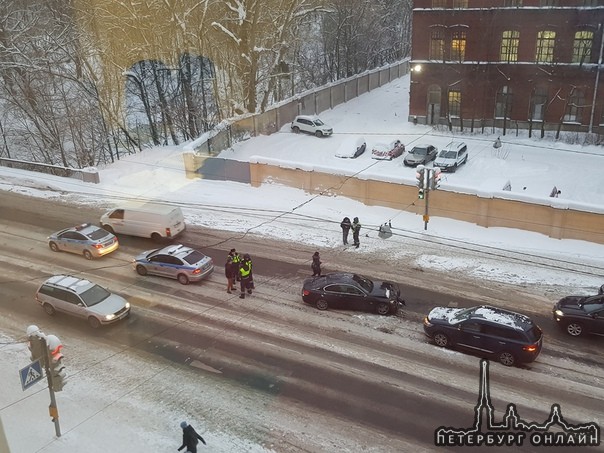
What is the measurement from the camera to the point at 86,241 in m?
24.8

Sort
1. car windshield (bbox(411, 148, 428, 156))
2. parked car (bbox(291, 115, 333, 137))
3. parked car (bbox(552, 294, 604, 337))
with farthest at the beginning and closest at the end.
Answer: parked car (bbox(291, 115, 333, 137)) → car windshield (bbox(411, 148, 428, 156)) → parked car (bbox(552, 294, 604, 337))

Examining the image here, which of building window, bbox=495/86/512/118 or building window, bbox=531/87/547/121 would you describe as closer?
building window, bbox=531/87/547/121

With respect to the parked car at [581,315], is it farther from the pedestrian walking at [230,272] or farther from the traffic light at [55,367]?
the traffic light at [55,367]

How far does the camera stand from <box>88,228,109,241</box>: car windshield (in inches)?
979

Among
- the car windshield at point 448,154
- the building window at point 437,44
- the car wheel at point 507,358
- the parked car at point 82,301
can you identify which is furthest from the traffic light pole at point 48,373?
the building window at point 437,44

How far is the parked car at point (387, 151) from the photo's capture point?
39.0 metres

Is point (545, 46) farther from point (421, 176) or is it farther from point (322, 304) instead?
point (322, 304)

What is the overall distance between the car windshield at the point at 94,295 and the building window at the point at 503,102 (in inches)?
1281

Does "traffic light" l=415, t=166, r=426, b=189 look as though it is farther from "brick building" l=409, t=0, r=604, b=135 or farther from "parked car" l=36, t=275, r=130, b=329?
"brick building" l=409, t=0, r=604, b=135

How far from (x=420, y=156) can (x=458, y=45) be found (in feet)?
37.2

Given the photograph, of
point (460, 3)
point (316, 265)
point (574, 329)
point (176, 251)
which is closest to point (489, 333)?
point (574, 329)

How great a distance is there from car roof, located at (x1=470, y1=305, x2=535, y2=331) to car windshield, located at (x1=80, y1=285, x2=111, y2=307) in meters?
12.0

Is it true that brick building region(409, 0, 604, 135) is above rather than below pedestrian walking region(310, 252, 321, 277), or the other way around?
above

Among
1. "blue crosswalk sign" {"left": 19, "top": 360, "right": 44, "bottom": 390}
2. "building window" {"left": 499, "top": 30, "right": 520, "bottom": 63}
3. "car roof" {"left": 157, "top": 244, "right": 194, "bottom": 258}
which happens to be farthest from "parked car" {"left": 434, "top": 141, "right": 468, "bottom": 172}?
"blue crosswalk sign" {"left": 19, "top": 360, "right": 44, "bottom": 390}
